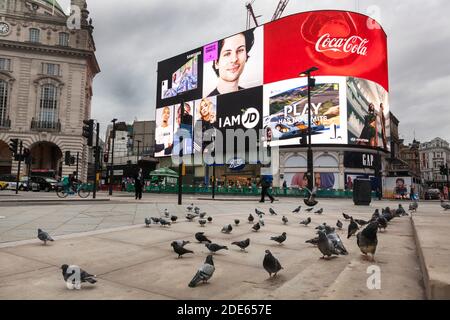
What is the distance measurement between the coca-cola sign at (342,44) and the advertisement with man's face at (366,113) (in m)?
3.82

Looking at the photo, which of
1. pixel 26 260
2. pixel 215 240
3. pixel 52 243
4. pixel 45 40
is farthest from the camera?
pixel 45 40

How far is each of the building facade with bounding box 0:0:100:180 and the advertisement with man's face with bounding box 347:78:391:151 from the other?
3703 cm

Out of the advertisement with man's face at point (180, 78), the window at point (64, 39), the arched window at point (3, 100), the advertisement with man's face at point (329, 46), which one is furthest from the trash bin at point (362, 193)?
the window at point (64, 39)

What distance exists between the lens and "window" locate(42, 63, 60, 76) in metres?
48.0

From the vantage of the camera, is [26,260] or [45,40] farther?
[45,40]

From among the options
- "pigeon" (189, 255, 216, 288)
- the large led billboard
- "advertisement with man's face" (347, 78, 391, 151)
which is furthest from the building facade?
"pigeon" (189, 255, 216, 288)

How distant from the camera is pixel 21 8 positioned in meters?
50.1

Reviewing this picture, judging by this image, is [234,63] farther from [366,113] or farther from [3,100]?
[3,100]

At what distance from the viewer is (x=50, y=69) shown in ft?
158

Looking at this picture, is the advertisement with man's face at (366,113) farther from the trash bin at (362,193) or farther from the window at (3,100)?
the window at (3,100)

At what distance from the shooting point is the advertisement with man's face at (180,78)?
5544cm
